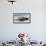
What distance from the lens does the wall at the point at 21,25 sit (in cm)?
479

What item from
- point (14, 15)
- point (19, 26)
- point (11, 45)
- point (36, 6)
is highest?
point (36, 6)

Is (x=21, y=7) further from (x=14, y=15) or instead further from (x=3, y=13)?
(x=3, y=13)

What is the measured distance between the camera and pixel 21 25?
4820 mm

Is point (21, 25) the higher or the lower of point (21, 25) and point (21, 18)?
the lower

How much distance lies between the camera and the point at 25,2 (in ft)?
15.7

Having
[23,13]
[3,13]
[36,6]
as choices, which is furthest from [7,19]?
[36,6]

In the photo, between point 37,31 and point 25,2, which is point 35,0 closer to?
point 25,2

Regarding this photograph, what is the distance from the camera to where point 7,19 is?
15.8ft

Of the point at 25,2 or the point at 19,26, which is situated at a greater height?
the point at 25,2

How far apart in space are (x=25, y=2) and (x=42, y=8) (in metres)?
0.66

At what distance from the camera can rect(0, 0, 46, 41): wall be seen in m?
4.79

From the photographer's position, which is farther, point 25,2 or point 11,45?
point 25,2

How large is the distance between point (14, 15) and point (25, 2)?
62cm

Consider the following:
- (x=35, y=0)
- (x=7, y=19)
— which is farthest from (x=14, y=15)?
(x=35, y=0)
